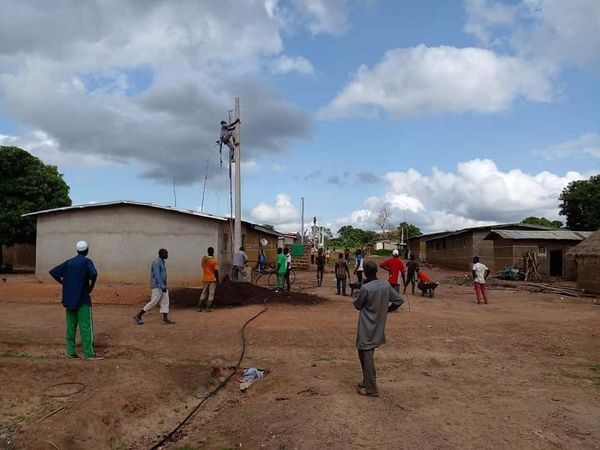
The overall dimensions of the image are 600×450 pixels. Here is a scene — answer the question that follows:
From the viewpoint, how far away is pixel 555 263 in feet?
102

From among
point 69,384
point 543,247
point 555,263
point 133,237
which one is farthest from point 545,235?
point 69,384

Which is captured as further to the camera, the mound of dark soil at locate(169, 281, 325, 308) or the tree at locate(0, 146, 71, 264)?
the tree at locate(0, 146, 71, 264)

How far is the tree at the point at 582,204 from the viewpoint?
133ft

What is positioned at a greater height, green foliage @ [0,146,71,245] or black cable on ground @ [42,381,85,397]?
green foliage @ [0,146,71,245]

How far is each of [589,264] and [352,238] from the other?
6169 cm

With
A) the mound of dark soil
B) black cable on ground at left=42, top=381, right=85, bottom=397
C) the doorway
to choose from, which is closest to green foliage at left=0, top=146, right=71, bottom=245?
the mound of dark soil

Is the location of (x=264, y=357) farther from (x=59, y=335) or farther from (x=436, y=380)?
(x=59, y=335)

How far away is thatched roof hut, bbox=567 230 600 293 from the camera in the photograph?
20.8m

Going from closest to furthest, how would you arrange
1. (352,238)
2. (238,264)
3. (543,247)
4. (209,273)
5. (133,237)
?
(209,273), (238,264), (133,237), (543,247), (352,238)

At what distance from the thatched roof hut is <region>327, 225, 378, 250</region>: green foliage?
176 feet

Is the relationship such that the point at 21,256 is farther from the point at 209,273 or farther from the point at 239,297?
the point at 209,273

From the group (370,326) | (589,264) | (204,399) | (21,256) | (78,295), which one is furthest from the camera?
(21,256)

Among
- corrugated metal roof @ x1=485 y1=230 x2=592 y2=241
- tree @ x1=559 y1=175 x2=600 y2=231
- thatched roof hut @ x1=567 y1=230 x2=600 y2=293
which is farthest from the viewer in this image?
tree @ x1=559 y1=175 x2=600 y2=231

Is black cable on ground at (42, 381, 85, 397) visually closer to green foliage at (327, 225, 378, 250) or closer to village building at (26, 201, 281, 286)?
village building at (26, 201, 281, 286)
